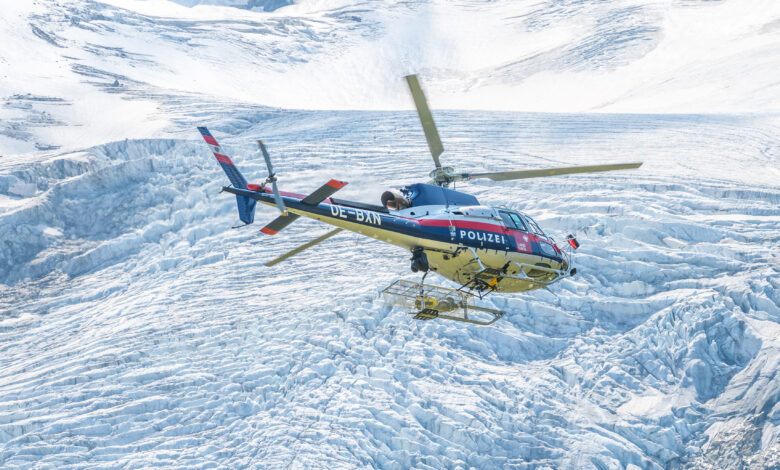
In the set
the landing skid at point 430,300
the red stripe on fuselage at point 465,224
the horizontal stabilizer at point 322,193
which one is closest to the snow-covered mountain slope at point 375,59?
the landing skid at point 430,300

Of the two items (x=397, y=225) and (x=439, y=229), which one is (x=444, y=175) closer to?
(x=439, y=229)

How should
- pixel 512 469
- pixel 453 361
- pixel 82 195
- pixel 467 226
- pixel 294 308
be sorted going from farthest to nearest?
pixel 82 195
pixel 294 308
pixel 453 361
pixel 512 469
pixel 467 226

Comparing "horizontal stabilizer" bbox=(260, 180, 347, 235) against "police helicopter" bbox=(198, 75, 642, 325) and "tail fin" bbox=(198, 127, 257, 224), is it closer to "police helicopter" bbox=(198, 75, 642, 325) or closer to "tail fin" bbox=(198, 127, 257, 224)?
"police helicopter" bbox=(198, 75, 642, 325)

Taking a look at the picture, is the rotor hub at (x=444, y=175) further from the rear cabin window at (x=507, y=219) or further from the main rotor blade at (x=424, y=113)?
the rear cabin window at (x=507, y=219)

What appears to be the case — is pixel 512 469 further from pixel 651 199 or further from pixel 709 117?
pixel 709 117

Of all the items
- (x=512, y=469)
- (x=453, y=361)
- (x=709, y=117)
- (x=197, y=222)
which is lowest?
(x=512, y=469)

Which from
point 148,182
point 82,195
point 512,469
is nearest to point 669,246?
point 512,469
